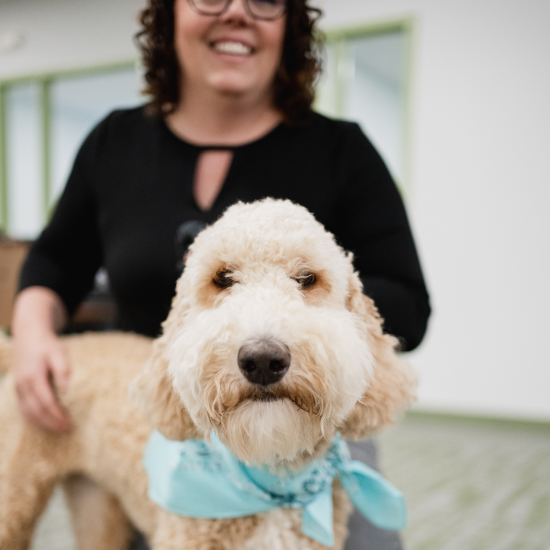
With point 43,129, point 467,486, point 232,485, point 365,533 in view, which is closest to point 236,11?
point 232,485

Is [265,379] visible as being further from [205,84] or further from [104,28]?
[104,28]

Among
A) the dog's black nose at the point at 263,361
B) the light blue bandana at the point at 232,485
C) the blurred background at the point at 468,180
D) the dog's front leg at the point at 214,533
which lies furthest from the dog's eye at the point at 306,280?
the blurred background at the point at 468,180

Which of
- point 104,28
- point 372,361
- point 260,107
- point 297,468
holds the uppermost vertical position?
point 104,28

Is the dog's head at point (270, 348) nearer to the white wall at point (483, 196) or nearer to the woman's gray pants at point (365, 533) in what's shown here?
the woman's gray pants at point (365, 533)

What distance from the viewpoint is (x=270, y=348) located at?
466mm

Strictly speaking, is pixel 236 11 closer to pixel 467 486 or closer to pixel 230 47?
pixel 230 47

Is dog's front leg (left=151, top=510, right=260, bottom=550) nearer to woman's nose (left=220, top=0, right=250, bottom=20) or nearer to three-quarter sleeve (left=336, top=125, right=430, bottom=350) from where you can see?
three-quarter sleeve (left=336, top=125, right=430, bottom=350)

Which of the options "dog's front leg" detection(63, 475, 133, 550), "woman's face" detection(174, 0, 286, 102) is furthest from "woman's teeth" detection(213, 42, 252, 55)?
"dog's front leg" detection(63, 475, 133, 550)

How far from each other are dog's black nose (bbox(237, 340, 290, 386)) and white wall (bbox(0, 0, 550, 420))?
117 inches

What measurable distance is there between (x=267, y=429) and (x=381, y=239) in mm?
461

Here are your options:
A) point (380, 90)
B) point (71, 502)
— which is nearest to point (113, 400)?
point (71, 502)

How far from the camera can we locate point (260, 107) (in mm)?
982

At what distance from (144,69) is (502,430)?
289 centimetres

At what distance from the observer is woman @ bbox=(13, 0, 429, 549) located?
868 mm
